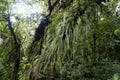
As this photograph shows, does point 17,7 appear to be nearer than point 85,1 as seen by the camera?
No

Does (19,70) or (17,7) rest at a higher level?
(17,7)

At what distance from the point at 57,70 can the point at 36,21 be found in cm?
151

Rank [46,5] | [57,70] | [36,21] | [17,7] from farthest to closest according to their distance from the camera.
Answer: [46,5]
[36,21]
[17,7]
[57,70]

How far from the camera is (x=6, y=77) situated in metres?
5.11

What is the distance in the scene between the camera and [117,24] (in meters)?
5.10

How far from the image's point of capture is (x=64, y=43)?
3.73m

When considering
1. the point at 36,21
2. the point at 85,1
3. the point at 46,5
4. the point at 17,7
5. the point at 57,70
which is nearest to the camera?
the point at 57,70

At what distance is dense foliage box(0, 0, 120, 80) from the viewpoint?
3.78 meters

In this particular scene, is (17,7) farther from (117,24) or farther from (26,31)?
(117,24)

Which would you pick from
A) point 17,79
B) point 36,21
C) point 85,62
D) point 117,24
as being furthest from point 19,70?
point 117,24

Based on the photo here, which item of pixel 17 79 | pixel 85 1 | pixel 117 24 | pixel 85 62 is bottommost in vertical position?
pixel 17 79

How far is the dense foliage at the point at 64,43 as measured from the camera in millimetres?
3779

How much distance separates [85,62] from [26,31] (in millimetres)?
1931

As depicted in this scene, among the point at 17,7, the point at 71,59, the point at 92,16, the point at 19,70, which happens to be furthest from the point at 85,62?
the point at 17,7
